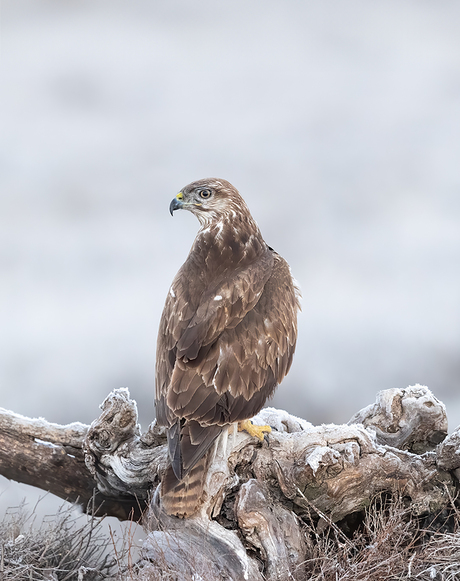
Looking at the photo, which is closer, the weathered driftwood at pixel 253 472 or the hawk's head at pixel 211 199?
the weathered driftwood at pixel 253 472

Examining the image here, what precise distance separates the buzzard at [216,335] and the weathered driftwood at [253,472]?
252mm

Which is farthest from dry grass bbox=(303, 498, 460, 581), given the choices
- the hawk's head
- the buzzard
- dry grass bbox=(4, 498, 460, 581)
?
the hawk's head

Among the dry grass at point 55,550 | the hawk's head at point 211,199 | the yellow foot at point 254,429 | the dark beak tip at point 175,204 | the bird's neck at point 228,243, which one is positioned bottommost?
the dry grass at point 55,550

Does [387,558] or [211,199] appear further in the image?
[211,199]

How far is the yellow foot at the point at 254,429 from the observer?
4.99 meters

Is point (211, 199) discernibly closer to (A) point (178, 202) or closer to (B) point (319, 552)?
(A) point (178, 202)

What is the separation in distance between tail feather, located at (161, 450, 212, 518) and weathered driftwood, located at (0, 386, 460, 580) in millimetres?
150

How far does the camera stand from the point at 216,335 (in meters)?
4.56

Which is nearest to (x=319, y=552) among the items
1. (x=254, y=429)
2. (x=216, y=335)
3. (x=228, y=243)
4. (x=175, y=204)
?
(x=254, y=429)

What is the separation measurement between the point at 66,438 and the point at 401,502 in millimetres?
3275

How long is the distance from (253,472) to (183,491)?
79 cm

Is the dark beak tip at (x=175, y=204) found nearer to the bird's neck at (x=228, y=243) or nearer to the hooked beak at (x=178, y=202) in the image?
the hooked beak at (x=178, y=202)

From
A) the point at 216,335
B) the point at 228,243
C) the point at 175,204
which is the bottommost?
the point at 216,335

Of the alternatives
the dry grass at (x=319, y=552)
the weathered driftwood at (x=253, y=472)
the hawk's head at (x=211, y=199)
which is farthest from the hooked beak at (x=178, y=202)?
the dry grass at (x=319, y=552)
